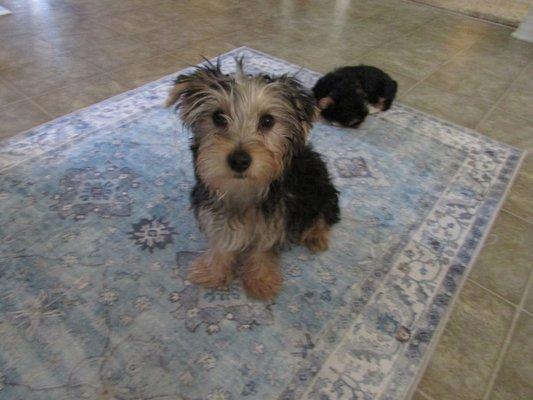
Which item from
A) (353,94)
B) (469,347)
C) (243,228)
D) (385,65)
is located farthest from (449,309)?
(385,65)

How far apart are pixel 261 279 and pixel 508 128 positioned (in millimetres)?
2522

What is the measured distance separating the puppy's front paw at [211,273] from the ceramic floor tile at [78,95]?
1.77 m

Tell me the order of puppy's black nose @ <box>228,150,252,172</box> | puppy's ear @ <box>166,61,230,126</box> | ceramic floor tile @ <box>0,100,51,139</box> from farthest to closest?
ceramic floor tile @ <box>0,100,51,139</box>
puppy's ear @ <box>166,61,230,126</box>
puppy's black nose @ <box>228,150,252,172</box>

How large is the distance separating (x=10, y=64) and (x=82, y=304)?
269 cm

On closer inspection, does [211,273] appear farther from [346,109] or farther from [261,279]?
[346,109]

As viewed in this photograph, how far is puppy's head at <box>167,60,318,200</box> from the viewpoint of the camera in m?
1.30

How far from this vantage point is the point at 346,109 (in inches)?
109

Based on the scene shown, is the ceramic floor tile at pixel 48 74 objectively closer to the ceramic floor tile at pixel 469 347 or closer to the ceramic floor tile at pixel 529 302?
the ceramic floor tile at pixel 469 347

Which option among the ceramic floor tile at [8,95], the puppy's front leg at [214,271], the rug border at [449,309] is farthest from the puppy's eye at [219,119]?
the ceramic floor tile at [8,95]

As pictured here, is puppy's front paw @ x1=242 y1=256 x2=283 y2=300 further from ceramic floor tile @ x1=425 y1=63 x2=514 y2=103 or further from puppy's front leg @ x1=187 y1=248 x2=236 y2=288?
ceramic floor tile @ x1=425 y1=63 x2=514 y2=103

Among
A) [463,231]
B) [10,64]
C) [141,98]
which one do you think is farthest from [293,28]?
[463,231]

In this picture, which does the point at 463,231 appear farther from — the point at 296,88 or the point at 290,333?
the point at 296,88

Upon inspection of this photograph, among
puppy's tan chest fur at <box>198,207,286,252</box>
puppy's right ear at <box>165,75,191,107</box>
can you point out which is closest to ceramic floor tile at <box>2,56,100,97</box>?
puppy's right ear at <box>165,75,191,107</box>

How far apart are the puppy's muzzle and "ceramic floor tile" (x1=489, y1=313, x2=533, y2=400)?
1.29 metres
